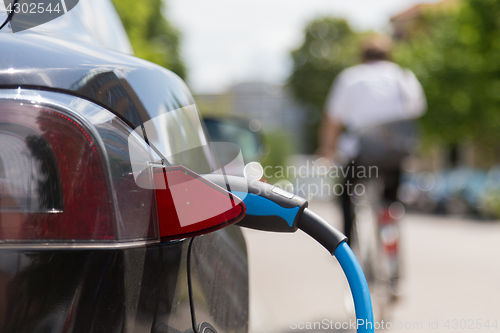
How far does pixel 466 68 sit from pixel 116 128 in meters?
26.8

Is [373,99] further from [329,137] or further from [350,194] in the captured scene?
[350,194]

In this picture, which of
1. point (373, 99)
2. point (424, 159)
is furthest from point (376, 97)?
point (424, 159)

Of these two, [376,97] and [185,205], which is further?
[376,97]

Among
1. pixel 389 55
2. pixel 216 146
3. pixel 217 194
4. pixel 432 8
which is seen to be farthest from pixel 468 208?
pixel 432 8

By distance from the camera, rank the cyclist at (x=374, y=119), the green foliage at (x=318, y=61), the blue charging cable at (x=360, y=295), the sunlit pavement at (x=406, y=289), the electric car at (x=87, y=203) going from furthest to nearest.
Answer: the green foliage at (x=318, y=61) → the sunlit pavement at (x=406, y=289) → the cyclist at (x=374, y=119) → the blue charging cable at (x=360, y=295) → the electric car at (x=87, y=203)

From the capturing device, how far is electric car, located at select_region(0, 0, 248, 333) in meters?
1.12

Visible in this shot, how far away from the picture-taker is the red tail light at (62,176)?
1.14 m

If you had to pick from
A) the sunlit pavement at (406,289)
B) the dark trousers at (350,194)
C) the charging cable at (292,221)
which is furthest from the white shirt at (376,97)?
the charging cable at (292,221)

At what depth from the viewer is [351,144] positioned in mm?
4160

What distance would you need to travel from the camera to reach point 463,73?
2556 centimetres

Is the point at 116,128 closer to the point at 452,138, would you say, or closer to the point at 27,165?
the point at 27,165

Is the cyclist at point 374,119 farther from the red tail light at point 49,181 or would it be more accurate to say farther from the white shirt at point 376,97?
the red tail light at point 49,181

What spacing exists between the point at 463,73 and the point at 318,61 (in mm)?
26875

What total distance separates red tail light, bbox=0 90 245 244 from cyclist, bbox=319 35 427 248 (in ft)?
10.1
